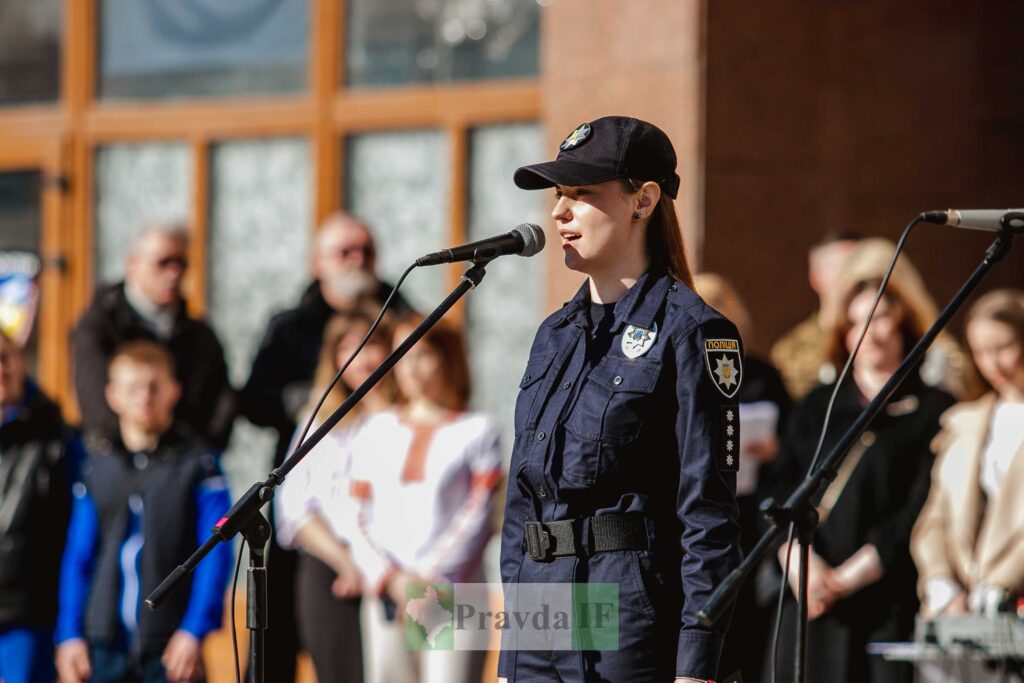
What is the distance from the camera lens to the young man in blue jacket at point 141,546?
6684 mm

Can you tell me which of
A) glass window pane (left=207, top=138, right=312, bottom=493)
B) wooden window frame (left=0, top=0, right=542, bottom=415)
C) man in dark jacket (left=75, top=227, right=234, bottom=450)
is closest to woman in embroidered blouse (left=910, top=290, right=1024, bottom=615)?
man in dark jacket (left=75, top=227, right=234, bottom=450)

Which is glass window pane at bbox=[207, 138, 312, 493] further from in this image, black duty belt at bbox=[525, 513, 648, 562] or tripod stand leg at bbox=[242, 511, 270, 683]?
black duty belt at bbox=[525, 513, 648, 562]

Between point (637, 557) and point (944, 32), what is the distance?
593cm

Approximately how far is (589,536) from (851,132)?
5.19 meters

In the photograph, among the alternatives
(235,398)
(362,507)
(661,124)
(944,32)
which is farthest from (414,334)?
(944,32)

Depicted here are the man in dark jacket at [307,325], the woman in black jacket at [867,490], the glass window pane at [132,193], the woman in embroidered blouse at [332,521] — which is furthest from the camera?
the glass window pane at [132,193]

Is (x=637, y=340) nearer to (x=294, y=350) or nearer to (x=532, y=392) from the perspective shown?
(x=532, y=392)

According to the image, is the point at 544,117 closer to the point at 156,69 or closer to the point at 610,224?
the point at 156,69

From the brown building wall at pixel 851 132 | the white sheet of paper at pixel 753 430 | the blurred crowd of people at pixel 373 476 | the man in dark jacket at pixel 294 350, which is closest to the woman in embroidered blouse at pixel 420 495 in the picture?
the blurred crowd of people at pixel 373 476

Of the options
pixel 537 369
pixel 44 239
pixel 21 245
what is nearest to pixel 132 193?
pixel 44 239

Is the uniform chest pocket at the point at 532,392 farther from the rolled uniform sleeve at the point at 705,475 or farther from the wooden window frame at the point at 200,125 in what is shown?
the wooden window frame at the point at 200,125

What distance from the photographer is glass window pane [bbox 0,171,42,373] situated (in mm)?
9469

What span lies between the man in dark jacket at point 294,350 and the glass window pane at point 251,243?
2.10 metres

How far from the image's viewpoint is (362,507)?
6984 mm
